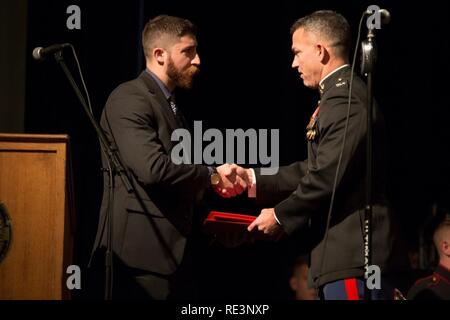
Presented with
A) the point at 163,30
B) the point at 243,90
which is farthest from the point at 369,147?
the point at 243,90

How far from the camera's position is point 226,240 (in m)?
3.89

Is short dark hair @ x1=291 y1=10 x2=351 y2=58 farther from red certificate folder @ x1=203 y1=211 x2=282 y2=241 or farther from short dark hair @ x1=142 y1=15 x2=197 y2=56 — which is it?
red certificate folder @ x1=203 y1=211 x2=282 y2=241

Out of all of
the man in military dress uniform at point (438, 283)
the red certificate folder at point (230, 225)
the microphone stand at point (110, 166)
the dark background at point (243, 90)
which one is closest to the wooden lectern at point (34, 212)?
the microphone stand at point (110, 166)

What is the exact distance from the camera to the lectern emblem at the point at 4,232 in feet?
10.6

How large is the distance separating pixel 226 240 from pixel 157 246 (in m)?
0.41

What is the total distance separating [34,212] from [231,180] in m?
1.21

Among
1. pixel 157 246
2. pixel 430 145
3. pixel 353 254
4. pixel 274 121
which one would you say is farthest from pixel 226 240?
pixel 430 145

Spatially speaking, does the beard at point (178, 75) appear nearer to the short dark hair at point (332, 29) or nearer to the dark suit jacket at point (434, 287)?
the short dark hair at point (332, 29)

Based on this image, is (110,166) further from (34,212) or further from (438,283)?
(438,283)

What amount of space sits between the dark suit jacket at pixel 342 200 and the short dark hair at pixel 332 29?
0.85 ft

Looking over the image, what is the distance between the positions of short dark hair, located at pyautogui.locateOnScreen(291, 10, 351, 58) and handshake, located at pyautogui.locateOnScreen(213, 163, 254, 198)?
0.84m

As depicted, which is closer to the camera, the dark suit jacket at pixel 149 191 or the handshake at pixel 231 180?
→ the dark suit jacket at pixel 149 191

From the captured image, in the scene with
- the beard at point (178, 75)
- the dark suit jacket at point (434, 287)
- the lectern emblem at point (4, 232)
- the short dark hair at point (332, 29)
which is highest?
the short dark hair at point (332, 29)

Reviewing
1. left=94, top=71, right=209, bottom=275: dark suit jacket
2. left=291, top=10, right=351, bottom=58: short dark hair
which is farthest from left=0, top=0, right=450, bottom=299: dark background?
left=291, top=10, right=351, bottom=58: short dark hair
